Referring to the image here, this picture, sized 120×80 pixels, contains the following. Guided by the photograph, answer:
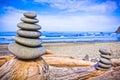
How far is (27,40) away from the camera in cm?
226

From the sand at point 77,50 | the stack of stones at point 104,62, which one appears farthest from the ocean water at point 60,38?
the stack of stones at point 104,62

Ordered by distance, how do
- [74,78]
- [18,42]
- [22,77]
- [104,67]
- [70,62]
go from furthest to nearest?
1. [70,62]
2. [104,67]
3. [74,78]
4. [18,42]
5. [22,77]

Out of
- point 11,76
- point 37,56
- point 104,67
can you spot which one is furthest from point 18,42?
point 104,67

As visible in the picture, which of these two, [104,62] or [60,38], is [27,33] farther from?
[60,38]

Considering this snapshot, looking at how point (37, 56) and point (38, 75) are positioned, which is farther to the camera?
point (37, 56)

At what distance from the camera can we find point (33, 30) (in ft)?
7.67

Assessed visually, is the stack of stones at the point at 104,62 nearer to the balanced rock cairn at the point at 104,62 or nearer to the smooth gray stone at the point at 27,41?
the balanced rock cairn at the point at 104,62

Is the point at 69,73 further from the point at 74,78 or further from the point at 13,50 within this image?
the point at 13,50

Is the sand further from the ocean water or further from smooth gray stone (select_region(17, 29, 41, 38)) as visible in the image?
smooth gray stone (select_region(17, 29, 41, 38))

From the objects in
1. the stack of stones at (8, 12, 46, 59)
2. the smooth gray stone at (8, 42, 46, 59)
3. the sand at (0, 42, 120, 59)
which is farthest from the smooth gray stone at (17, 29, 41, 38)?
the sand at (0, 42, 120, 59)

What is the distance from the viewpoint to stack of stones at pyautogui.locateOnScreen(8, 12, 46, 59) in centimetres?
Result: 220

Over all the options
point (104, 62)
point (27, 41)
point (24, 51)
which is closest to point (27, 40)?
point (27, 41)

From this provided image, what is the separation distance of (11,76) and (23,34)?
53cm

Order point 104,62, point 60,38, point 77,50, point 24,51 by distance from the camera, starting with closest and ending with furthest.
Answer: point 24,51
point 104,62
point 77,50
point 60,38
